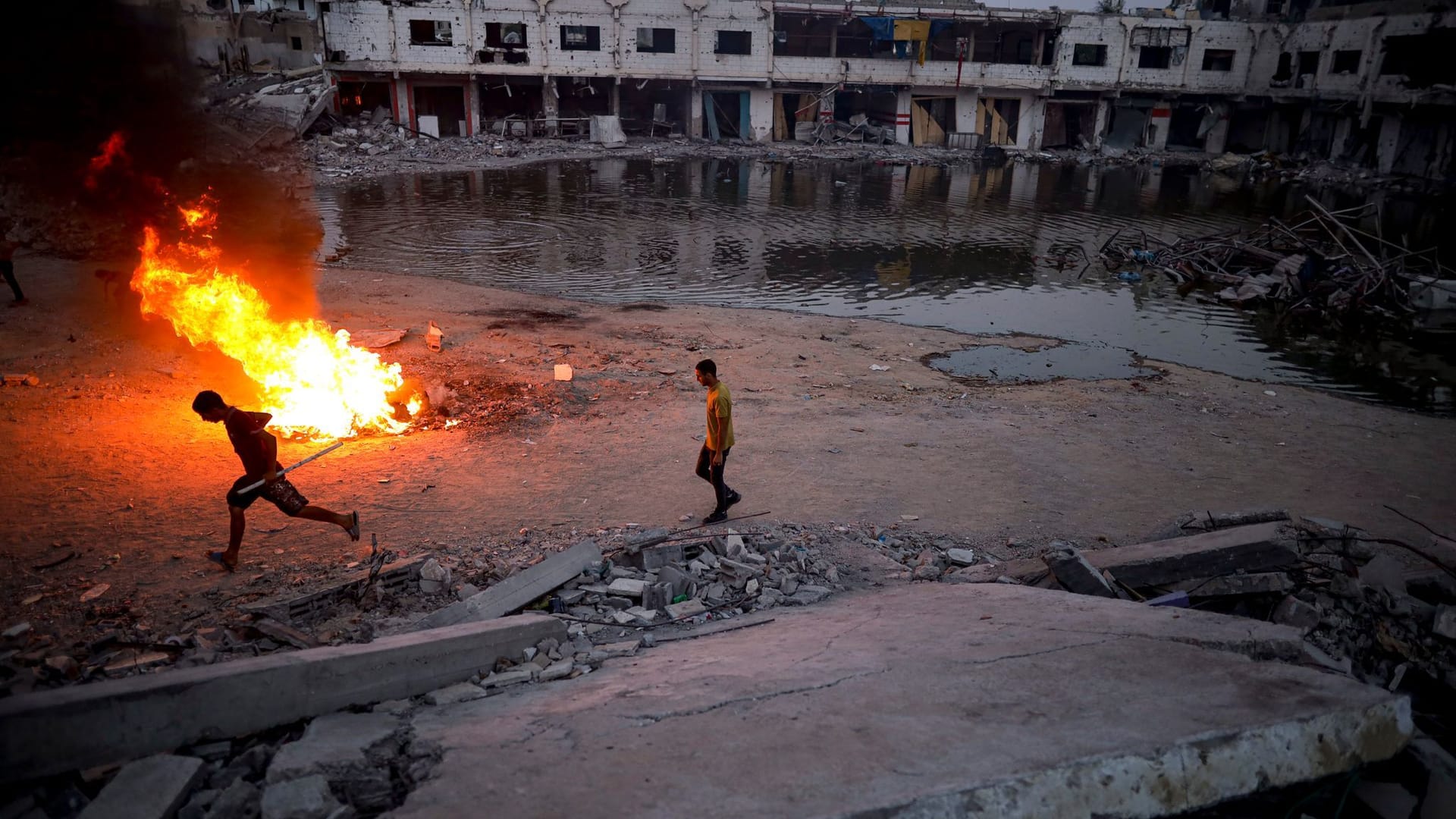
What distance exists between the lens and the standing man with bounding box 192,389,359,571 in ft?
20.1

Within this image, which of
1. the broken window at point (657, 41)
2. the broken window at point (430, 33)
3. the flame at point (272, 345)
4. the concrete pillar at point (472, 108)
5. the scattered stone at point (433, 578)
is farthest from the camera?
the broken window at point (657, 41)

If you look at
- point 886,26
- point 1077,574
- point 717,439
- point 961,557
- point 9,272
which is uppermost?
point 886,26

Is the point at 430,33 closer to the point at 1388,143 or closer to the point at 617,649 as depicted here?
the point at 617,649

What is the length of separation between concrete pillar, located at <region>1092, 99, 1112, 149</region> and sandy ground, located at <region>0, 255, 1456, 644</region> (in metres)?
35.3

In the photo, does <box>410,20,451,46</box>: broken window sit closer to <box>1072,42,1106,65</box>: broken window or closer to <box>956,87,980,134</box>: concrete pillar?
<box>956,87,980,134</box>: concrete pillar

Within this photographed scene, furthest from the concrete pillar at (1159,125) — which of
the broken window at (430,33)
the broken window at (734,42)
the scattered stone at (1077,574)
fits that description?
the scattered stone at (1077,574)

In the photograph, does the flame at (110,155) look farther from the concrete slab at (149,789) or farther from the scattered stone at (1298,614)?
the scattered stone at (1298,614)

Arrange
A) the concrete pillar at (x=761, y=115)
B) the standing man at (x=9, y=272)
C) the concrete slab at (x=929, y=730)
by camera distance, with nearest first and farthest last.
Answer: the concrete slab at (x=929, y=730) → the standing man at (x=9, y=272) → the concrete pillar at (x=761, y=115)

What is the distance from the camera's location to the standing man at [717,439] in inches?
275

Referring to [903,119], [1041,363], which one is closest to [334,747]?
[1041,363]

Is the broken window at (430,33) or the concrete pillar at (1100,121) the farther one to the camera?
the concrete pillar at (1100,121)

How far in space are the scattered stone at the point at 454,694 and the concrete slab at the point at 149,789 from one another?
1.00 metres

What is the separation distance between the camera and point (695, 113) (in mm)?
40125

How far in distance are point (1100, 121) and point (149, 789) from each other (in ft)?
157
